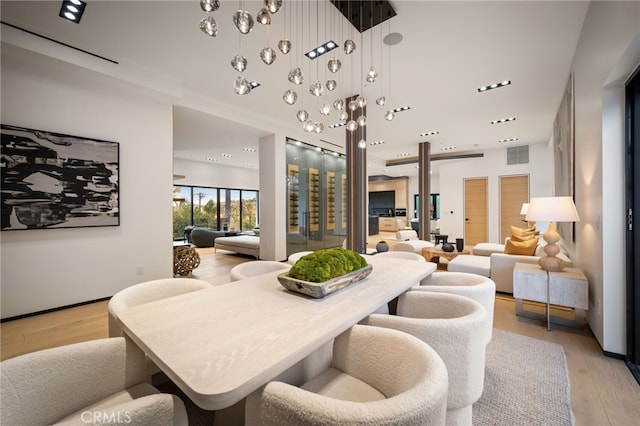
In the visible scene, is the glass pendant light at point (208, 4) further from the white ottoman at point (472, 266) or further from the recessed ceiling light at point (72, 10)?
the white ottoman at point (472, 266)

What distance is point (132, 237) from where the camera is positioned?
12.6ft

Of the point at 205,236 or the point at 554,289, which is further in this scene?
the point at 205,236

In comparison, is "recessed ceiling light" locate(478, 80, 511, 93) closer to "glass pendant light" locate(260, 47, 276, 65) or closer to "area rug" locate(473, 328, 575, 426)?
"area rug" locate(473, 328, 575, 426)

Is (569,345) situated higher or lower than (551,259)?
lower

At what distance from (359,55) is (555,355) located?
3.70m

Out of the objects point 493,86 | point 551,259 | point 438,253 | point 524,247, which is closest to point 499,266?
point 524,247

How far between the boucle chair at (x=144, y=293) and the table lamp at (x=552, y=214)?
3206mm

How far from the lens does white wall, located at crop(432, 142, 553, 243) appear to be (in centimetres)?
775

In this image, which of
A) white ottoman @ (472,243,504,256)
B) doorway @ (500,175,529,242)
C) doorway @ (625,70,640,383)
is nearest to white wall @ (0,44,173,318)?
doorway @ (625,70,640,383)

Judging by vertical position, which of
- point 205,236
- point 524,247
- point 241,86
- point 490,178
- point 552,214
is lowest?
point 205,236

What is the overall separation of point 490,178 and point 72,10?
32.5 feet

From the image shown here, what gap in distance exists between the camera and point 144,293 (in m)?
1.69

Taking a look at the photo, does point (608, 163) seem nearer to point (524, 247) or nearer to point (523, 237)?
point (524, 247)

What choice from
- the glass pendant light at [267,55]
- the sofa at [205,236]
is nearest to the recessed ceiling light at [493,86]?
the glass pendant light at [267,55]
